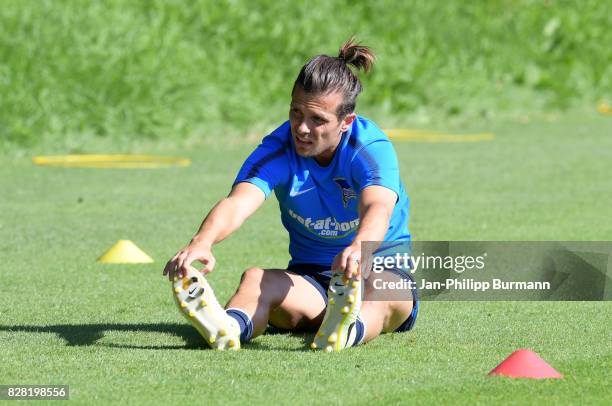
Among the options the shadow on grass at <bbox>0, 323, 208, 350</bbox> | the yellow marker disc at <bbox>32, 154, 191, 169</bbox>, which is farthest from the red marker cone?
the yellow marker disc at <bbox>32, 154, 191, 169</bbox>

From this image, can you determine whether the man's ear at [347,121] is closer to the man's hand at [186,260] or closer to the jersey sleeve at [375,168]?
the jersey sleeve at [375,168]

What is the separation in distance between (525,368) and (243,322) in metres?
1.17

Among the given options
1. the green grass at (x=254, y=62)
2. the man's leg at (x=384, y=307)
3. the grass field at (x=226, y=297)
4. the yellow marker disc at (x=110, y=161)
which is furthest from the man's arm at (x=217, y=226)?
the green grass at (x=254, y=62)

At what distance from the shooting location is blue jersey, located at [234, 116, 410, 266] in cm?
508

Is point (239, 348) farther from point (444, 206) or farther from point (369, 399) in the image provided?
point (444, 206)

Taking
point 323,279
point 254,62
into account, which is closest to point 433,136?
point 254,62

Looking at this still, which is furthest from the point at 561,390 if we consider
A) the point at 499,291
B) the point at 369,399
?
the point at 499,291

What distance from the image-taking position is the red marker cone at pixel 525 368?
434 cm

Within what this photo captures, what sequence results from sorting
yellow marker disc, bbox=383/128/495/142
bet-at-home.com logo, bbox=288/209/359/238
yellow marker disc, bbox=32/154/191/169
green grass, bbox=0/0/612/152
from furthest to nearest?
yellow marker disc, bbox=383/128/495/142 < green grass, bbox=0/0/612/152 < yellow marker disc, bbox=32/154/191/169 < bet-at-home.com logo, bbox=288/209/359/238

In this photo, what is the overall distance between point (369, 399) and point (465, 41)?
1557 cm

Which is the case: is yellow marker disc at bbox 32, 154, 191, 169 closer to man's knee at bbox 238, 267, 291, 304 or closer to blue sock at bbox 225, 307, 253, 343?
man's knee at bbox 238, 267, 291, 304

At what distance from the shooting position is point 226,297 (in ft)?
20.5

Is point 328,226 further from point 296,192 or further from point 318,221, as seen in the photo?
point 296,192

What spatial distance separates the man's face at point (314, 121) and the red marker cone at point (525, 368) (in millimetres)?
1141
